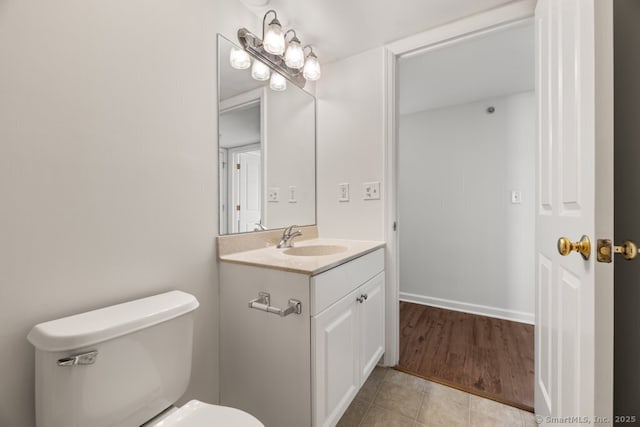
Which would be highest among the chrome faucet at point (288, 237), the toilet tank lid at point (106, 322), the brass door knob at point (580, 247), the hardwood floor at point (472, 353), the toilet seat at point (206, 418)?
the brass door knob at point (580, 247)

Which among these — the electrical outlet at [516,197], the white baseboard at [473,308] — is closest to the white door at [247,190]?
the white baseboard at [473,308]

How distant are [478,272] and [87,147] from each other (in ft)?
9.67

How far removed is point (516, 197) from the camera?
2357 mm

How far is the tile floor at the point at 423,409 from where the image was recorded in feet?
4.18

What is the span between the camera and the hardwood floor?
151cm

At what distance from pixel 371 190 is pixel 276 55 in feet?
3.24

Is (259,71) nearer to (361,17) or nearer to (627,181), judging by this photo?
(361,17)

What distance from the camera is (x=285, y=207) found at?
1728 millimetres

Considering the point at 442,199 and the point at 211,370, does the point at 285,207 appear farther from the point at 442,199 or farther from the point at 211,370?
the point at 442,199

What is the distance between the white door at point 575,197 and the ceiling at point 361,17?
473 mm

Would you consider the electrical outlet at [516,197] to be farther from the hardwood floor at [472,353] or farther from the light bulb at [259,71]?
the light bulb at [259,71]

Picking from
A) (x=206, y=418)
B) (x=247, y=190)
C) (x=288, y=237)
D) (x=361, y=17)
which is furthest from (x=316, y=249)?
(x=361, y=17)

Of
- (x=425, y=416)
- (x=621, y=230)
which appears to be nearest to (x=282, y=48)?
(x=621, y=230)

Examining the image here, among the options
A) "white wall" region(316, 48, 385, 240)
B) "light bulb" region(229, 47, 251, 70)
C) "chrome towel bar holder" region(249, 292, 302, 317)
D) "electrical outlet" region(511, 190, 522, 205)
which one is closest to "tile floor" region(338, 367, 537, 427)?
"chrome towel bar holder" region(249, 292, 302, 317)
